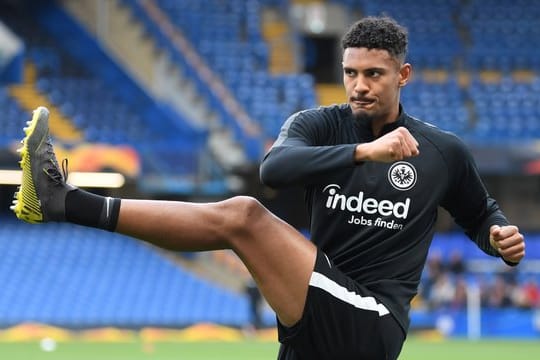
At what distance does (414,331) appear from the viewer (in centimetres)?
1958

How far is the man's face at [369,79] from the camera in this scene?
5.28m

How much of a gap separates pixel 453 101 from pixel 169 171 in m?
7.64

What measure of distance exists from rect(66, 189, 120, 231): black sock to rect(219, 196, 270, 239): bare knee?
519 mm

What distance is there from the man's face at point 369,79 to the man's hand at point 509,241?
84cm

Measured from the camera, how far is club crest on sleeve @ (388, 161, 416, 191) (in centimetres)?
547

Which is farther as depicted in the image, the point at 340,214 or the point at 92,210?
the point at 340,214

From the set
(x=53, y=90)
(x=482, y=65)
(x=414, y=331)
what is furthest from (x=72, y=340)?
(x=482, y=65)

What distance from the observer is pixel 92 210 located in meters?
5.10

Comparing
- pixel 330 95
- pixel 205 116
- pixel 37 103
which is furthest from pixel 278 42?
pixel 37 103

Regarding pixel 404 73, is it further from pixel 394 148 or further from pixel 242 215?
pixel 242 215

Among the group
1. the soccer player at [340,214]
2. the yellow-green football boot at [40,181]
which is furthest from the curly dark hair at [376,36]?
the yellow-green football boot at [40,181]

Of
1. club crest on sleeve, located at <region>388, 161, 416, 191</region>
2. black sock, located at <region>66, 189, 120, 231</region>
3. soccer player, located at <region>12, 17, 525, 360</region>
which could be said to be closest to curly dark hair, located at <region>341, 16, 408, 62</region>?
soccer player, located at <region>12, 17, 525, 360</region>

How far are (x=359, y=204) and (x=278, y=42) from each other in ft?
69.2

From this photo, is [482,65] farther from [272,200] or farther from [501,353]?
[501,353]
